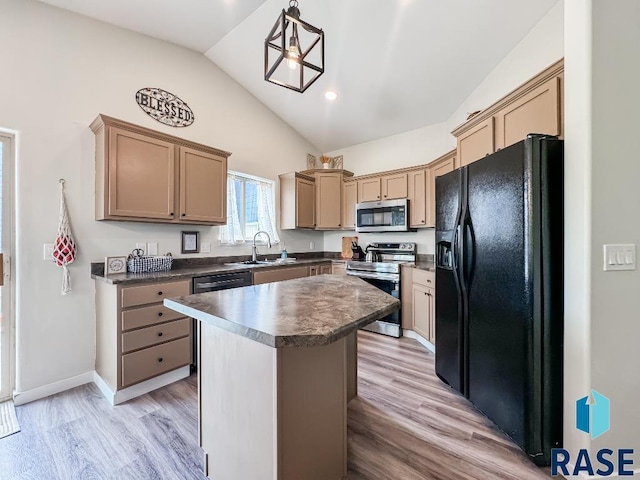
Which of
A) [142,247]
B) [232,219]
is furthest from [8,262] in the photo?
[232,219]

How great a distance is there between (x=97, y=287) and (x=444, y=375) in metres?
3.13

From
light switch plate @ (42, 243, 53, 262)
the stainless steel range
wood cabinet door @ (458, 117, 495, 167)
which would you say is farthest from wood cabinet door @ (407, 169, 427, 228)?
light switch plate @ (42, 243, 53, 262)

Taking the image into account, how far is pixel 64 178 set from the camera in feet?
7.72

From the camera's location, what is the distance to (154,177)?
2611mm

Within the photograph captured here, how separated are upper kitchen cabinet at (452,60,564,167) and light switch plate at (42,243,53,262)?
3.66 m

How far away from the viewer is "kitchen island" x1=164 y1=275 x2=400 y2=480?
40.9 inches

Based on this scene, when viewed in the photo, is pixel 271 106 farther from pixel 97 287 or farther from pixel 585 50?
pixel 585 50

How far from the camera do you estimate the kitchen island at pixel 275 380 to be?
104 centimetres

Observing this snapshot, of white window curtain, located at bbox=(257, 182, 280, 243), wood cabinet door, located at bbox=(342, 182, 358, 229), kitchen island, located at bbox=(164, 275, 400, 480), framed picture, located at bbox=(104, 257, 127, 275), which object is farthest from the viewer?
wood cabinet door, located at bbox=(342, 182, 358, 229)

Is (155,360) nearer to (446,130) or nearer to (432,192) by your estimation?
(432,192)

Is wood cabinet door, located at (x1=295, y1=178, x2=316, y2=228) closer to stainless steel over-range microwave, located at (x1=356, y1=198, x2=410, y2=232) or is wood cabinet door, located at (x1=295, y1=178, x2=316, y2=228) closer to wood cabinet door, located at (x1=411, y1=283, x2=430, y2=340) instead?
stainless steel over-range microwave, located at (x1=356, y1=198, x2=410, y2=232)

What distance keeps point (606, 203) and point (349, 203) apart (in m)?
3.31

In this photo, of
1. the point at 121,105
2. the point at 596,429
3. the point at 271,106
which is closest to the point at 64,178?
the point at 121,105

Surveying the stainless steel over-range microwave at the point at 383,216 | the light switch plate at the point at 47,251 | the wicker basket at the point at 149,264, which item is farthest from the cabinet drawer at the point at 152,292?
the stainless steel over-range microwave at the point at 383,216
